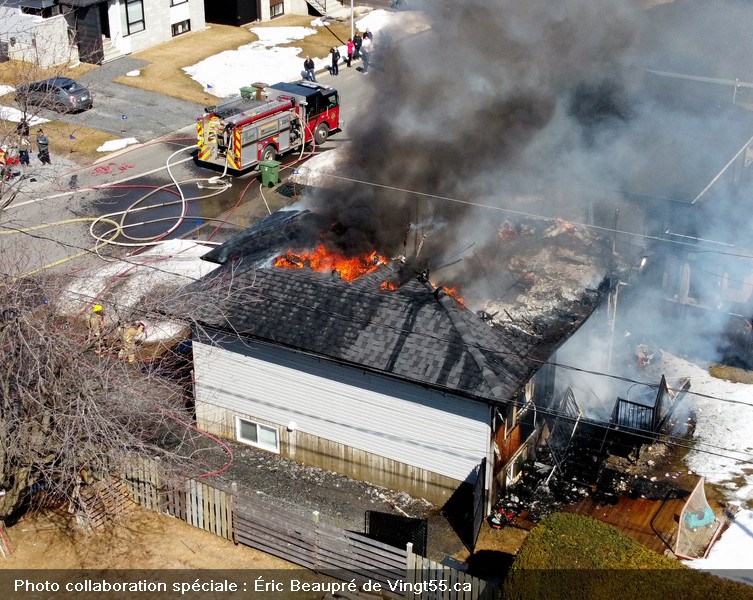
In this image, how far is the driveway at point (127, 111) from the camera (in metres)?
33.0

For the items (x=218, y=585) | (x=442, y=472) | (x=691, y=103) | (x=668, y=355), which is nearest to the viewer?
(x=218, y=585)

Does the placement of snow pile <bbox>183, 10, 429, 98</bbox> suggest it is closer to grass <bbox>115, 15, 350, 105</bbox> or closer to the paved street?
grass <bbox>115, 15, 350, 105</bbox>

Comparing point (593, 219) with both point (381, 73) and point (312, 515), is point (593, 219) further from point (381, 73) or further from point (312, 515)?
point (312, 515)

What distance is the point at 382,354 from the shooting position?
623 inches

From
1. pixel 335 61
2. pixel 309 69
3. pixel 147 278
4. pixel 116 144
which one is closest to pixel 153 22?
pixel 309 69

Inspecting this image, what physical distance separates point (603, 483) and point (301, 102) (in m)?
17.7

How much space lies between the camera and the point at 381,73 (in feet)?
70.1

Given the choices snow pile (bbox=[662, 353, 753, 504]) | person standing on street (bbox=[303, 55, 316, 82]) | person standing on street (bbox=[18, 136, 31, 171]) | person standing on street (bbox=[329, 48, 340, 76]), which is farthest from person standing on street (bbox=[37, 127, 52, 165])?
snow pile (bbox=[662, 353, 753, 504])

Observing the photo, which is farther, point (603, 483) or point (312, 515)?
point (603, 483)

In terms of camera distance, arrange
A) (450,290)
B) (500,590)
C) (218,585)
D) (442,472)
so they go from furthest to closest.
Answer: (450,290) → (442,472) → (218,585) → (500,590)

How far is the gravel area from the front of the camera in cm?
1592

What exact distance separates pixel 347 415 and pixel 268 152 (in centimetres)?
1522

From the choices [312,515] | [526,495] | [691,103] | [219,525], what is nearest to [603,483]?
[526,495]

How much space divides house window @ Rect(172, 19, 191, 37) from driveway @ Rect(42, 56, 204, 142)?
4.36 meters
